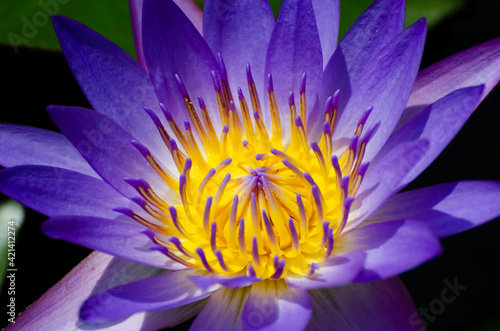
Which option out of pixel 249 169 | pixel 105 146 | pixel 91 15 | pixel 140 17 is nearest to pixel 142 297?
pixel 105 146

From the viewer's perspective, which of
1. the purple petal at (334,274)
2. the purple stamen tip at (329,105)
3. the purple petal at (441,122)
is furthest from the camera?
the purple stamen tip at (329,105)

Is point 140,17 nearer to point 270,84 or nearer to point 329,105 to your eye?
point 270,84

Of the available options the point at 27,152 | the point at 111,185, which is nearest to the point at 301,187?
the point at 111,185

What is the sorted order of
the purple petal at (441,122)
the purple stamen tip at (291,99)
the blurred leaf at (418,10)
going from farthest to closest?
the blurred leaf at (418,10) < the purple stamen tip at (291,99) < the purple petal at (441,122)

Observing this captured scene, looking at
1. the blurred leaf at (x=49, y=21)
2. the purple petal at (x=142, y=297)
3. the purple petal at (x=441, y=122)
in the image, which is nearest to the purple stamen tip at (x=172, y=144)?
the purple petal at (x=142, y=297)

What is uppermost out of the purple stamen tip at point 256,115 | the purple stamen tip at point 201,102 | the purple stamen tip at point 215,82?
the purple stamen tip at point 215,82

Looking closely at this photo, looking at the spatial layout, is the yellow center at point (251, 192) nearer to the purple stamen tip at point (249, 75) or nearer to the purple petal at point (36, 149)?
the purple stamen tip at point (249, 75)

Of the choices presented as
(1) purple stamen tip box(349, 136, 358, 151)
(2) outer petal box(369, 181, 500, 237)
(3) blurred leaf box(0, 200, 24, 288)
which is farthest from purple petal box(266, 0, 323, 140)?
(3) blurred leaf box(0, 200, 24, 288)

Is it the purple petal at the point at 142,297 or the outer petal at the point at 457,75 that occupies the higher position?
the outer petal at the point at 457,75
